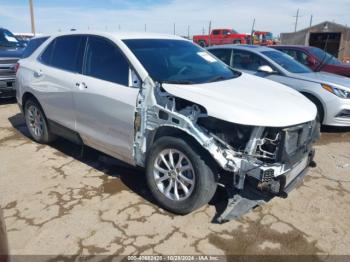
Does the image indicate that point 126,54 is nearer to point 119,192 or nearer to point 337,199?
point 119,192

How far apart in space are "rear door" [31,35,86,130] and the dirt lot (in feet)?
2.48

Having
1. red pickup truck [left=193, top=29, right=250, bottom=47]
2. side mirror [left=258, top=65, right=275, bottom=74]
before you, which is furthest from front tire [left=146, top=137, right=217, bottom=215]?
red pickup truck [left=193, top=29, right=250, bottom=47]

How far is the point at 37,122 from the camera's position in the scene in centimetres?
511

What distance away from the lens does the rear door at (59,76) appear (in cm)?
414

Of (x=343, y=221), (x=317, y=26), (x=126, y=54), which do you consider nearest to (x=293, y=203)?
(x=343, y=221)

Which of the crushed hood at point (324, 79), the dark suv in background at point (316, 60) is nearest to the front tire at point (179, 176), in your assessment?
the crushed hood at point (324, 79)

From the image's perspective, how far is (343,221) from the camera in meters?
3.24

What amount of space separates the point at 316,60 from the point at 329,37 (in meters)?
17.3

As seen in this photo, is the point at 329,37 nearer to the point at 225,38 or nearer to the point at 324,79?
the point at 225,38

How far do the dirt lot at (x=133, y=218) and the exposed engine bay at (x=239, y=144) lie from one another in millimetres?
340

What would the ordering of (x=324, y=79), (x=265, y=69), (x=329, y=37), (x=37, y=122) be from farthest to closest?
1. (x=329, y=37)
2. (x=324, y=79)
3. (x=265, y=69)
4. (x=37, y=122)

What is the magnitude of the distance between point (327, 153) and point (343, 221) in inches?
79.9

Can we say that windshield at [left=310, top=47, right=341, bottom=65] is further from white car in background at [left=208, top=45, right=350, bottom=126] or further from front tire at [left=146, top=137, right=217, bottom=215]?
front tire at [left=146, top=137, right=217, bottom=215]

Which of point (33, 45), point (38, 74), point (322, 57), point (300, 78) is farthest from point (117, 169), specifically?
point (322, 57)
